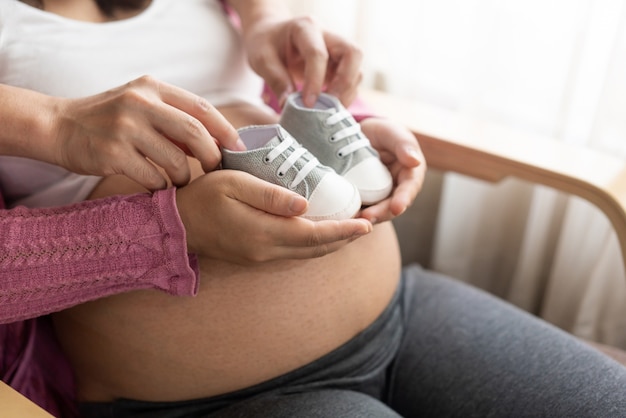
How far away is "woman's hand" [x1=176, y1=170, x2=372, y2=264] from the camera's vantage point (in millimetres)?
720

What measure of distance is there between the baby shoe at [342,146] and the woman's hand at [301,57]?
0.07 meters

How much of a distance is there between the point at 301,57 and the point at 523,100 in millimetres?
518

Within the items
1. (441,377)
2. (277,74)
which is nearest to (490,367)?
(441,377)

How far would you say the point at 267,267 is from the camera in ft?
2.75

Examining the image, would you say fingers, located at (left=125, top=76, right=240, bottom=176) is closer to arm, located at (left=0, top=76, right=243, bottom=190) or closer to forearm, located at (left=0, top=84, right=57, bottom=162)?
arm, located at (left=0, top=76, right=243, bottom=190)

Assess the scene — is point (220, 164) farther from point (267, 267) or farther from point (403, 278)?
point (403, 278)

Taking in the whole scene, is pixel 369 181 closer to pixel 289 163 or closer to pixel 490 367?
pixel 289 163

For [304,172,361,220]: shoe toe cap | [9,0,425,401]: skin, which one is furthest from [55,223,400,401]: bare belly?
[304,172,361,220]: shoe toe cap

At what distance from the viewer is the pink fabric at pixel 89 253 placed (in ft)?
2.36

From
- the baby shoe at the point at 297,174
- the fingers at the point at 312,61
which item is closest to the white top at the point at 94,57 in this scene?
the fingers at the point at 312,61

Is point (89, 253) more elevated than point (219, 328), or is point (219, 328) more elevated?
point (89, 253)

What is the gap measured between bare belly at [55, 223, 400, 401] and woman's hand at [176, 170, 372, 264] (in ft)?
0.29

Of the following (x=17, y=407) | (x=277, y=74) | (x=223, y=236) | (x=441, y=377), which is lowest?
(x=441, y=377)

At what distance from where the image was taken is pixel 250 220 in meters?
0.73
